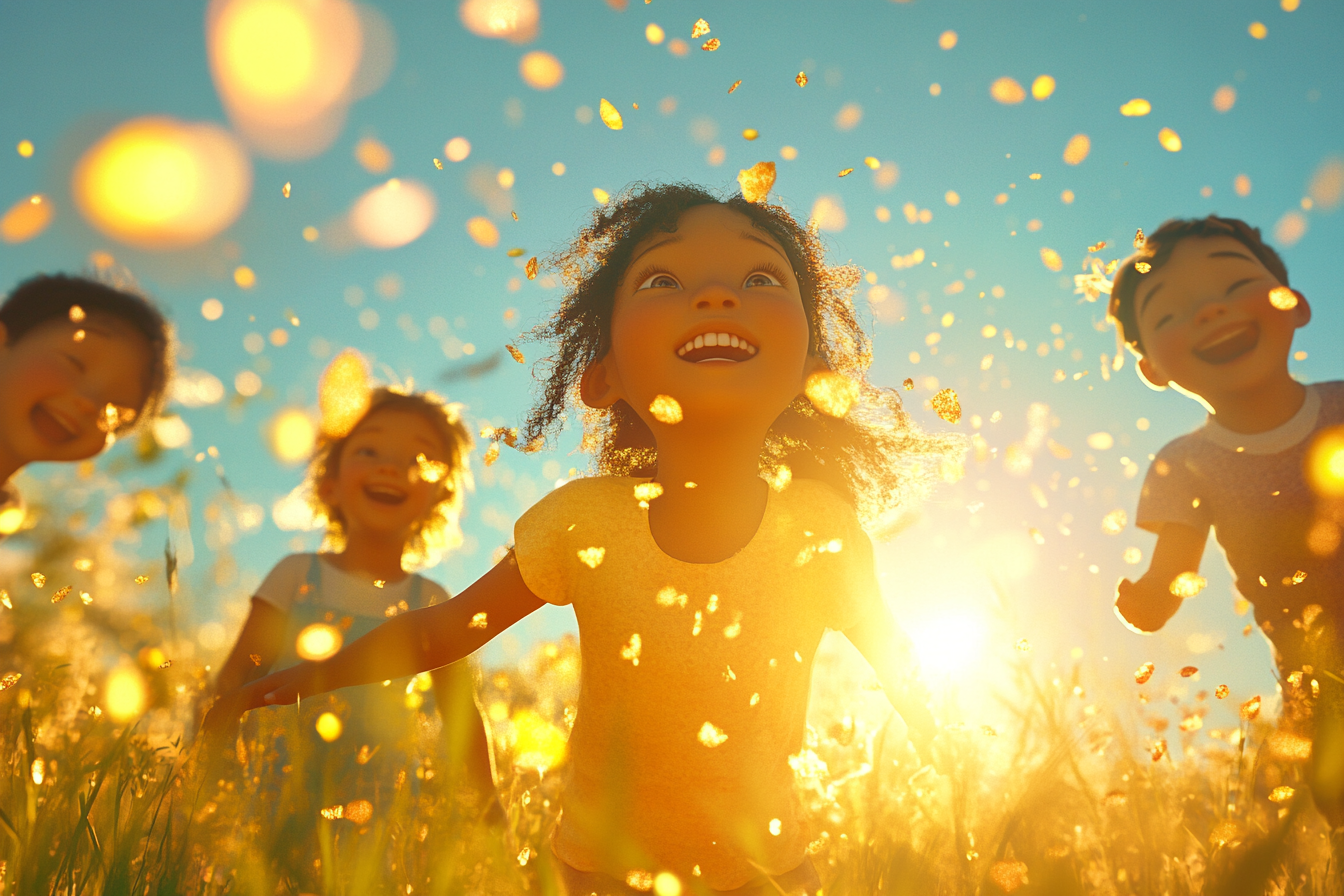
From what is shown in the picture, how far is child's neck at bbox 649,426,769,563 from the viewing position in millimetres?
2230

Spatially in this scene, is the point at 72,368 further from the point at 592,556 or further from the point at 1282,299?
the point at 1282,299

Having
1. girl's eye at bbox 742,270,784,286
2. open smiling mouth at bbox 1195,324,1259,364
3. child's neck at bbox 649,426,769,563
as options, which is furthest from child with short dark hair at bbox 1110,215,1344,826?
girl's eye at bbox 742,270,784,286

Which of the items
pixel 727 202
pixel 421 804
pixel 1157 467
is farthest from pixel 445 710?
pixel 1157 467

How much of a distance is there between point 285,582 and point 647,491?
220 cm

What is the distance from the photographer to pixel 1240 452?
10.00ft

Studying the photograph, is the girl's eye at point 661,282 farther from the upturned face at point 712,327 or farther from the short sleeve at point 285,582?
the short sleeve at point 285,582

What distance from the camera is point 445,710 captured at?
3127 mm

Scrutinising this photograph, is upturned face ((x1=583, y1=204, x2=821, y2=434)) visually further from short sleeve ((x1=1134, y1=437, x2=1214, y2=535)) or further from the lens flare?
the lens flare

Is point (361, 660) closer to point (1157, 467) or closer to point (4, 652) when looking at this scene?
point (4, 652)

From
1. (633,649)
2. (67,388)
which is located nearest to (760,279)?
(633,649)

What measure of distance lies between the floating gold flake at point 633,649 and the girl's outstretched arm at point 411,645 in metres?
0.32

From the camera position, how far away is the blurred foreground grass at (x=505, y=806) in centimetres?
165

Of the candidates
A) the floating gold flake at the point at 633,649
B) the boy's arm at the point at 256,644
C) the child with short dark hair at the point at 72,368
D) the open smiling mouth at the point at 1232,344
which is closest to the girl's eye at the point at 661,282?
the floating gold flake at the point at 633,649

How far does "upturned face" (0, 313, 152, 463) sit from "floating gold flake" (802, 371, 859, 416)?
2936mm
